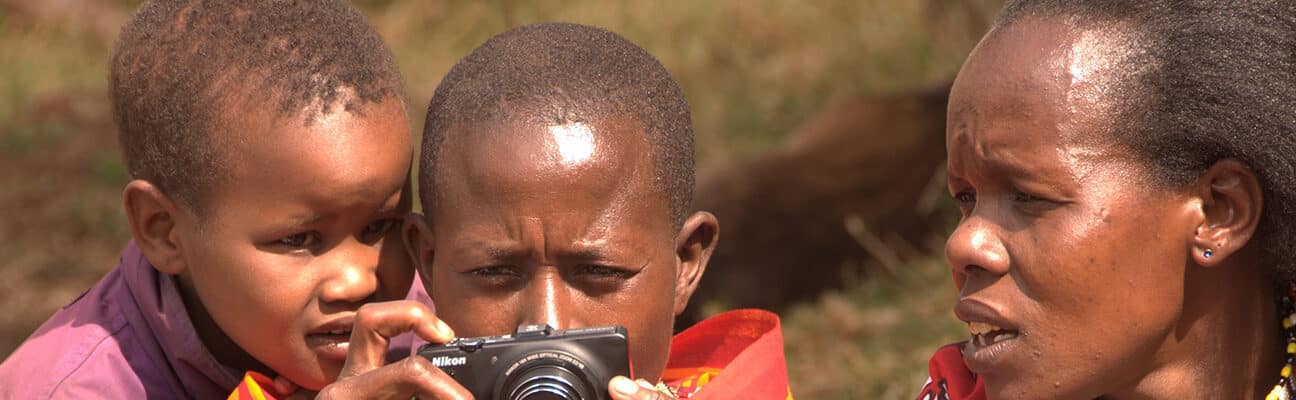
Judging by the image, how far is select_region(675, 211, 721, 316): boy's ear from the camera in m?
2.67

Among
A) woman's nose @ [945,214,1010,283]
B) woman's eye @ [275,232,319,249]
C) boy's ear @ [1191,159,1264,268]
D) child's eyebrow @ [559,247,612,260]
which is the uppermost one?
boy's ear @ [1191,159,1264,268]

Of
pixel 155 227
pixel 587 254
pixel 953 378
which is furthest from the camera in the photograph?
pixel 155 227

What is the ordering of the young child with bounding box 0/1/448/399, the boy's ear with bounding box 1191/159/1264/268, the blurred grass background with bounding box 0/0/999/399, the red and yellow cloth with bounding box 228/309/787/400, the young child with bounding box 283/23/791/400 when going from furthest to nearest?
1. the blurred grass background with bounding box 0/0/999/399
2. the young child with bounding box 0/1/448/399
3. the red and yellow cloth with bounding box 228/309/787/400
4. the young child with bounding box 283/23/791/400
5. the boy's ear with bounding box 1191/159/1264/268

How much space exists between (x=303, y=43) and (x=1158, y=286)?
4.87 feet

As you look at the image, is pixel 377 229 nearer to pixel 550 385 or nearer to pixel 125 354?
pixel 125 354

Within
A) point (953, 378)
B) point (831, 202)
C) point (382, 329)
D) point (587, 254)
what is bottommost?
point (831, 202)

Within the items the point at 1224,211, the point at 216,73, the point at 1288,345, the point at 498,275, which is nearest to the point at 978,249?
the point at 1224,211

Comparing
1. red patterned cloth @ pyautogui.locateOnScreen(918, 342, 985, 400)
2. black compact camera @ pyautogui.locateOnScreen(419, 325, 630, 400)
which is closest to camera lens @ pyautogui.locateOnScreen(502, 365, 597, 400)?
black compact camera @ pyautogui.locateOnScreen(419, 325, 630, 400)

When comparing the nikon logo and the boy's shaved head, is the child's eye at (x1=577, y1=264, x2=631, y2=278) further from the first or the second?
the nikon logo

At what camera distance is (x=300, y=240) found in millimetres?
2730

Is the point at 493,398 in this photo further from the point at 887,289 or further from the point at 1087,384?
the point at 887,289

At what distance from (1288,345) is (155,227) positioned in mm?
1930

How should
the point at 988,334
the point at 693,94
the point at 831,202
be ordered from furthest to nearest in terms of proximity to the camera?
the point at 693,94 → the point at 831,202 → the point at 988,334

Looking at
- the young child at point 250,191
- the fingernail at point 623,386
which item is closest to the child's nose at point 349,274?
the young child at point 250,191
